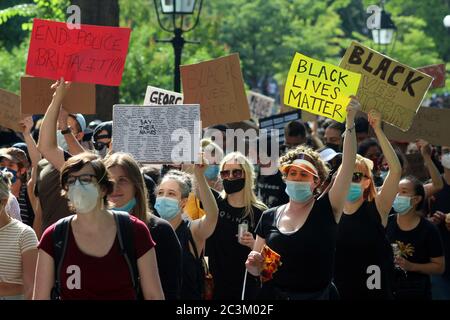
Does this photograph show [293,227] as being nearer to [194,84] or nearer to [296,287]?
[296,287]

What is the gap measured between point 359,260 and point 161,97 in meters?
4.64

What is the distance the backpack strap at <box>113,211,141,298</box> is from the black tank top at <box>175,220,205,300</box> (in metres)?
1.67

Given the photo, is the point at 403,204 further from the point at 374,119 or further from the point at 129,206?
the point at 129,206

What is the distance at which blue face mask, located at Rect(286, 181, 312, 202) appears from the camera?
6.74 metres

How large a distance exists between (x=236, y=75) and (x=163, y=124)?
76.7 inches

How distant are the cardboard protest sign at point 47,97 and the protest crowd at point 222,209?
0.11 ft

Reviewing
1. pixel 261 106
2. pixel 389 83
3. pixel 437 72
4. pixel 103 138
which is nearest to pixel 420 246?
pixel 389 83

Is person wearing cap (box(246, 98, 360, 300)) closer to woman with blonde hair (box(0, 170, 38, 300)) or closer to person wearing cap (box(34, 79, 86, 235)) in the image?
woman with blonde hair (box(0, 170, 38, 300))

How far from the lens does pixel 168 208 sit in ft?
24.0

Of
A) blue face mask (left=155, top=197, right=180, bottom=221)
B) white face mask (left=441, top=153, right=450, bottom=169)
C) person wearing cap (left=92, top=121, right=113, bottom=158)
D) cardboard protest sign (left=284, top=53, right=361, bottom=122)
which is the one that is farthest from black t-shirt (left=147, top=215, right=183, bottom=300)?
white face mask (left=441, top=153, right=450, bottom=169)

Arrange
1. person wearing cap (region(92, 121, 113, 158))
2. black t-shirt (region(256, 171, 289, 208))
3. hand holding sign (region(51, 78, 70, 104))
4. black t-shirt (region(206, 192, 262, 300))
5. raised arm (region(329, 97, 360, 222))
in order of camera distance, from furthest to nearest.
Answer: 1. black t-shirt (region(256, 171, 289, 208))
2. person wearing cap (region(92, 121, 113, 158))
3. black t-shirt (region(206, 192, 262, 300))
4. hand holding sign (region(51, 78, 70, 104))
5. raised arm (region(329, 97, 360, 222))

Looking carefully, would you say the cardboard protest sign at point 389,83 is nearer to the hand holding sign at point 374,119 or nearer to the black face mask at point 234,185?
the hand holding sign at point 374,119

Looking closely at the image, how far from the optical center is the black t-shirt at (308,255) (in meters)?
6.48

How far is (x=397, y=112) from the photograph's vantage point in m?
8.27
